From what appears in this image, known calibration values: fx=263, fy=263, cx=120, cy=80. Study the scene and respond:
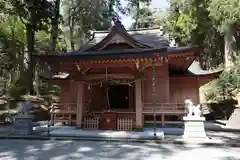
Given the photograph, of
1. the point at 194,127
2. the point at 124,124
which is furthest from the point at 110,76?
the point at 194,127

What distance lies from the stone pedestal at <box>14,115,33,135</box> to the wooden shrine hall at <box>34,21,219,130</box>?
7.19 feet

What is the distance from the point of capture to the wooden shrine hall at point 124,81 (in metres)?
10.7

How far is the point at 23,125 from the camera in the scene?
10391mm

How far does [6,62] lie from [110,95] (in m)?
8.49

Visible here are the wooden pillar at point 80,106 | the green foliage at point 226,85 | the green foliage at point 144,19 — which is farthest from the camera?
the green foliage at point 144,19

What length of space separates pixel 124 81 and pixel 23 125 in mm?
4641

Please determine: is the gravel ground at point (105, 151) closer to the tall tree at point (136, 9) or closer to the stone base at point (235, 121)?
the stone base at point (235, 121)

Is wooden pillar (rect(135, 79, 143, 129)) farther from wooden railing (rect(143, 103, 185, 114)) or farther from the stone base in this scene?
the stone base

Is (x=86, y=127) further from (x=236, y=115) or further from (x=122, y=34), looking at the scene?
(x=236, y=115)

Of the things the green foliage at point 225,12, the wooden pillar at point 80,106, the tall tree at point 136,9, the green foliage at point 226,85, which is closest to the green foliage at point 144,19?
the tall tree at point 136,9

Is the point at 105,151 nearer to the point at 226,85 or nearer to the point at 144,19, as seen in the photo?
the point at 226,85

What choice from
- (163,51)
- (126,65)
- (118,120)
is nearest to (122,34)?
(126,65)

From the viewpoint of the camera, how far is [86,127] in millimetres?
11680

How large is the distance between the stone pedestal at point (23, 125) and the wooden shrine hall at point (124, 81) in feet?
7.19
